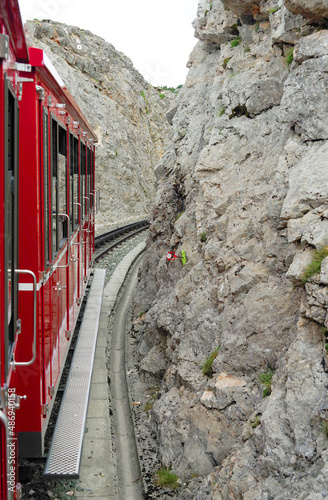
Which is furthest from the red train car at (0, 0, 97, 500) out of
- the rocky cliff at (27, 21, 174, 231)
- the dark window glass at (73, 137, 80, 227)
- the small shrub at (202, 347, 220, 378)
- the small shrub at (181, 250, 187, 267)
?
the rocky cliff at (27, 21, 174, 231)

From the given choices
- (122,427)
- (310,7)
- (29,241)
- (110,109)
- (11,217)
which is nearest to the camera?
(11,217)

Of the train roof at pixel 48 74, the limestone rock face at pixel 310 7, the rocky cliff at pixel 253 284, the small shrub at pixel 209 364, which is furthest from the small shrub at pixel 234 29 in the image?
the small shrub at pixel 209 364

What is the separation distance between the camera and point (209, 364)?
6418 millimetres

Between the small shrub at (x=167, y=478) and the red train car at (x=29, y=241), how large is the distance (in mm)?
1779

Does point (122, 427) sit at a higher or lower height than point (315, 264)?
lower

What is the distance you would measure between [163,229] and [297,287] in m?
6.83

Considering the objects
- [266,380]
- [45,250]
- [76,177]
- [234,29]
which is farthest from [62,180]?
[234,29]

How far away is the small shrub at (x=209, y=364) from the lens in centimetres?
638

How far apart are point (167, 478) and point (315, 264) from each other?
3.14 metres

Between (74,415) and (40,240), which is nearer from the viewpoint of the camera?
(40,240)

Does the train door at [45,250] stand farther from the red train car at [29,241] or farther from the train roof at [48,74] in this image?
the train roof at [48,74]

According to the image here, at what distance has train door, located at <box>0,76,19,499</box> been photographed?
103 inches

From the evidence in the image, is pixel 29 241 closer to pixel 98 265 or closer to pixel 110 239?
pixel 98 265

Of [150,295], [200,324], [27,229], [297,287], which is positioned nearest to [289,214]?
[297,287]
